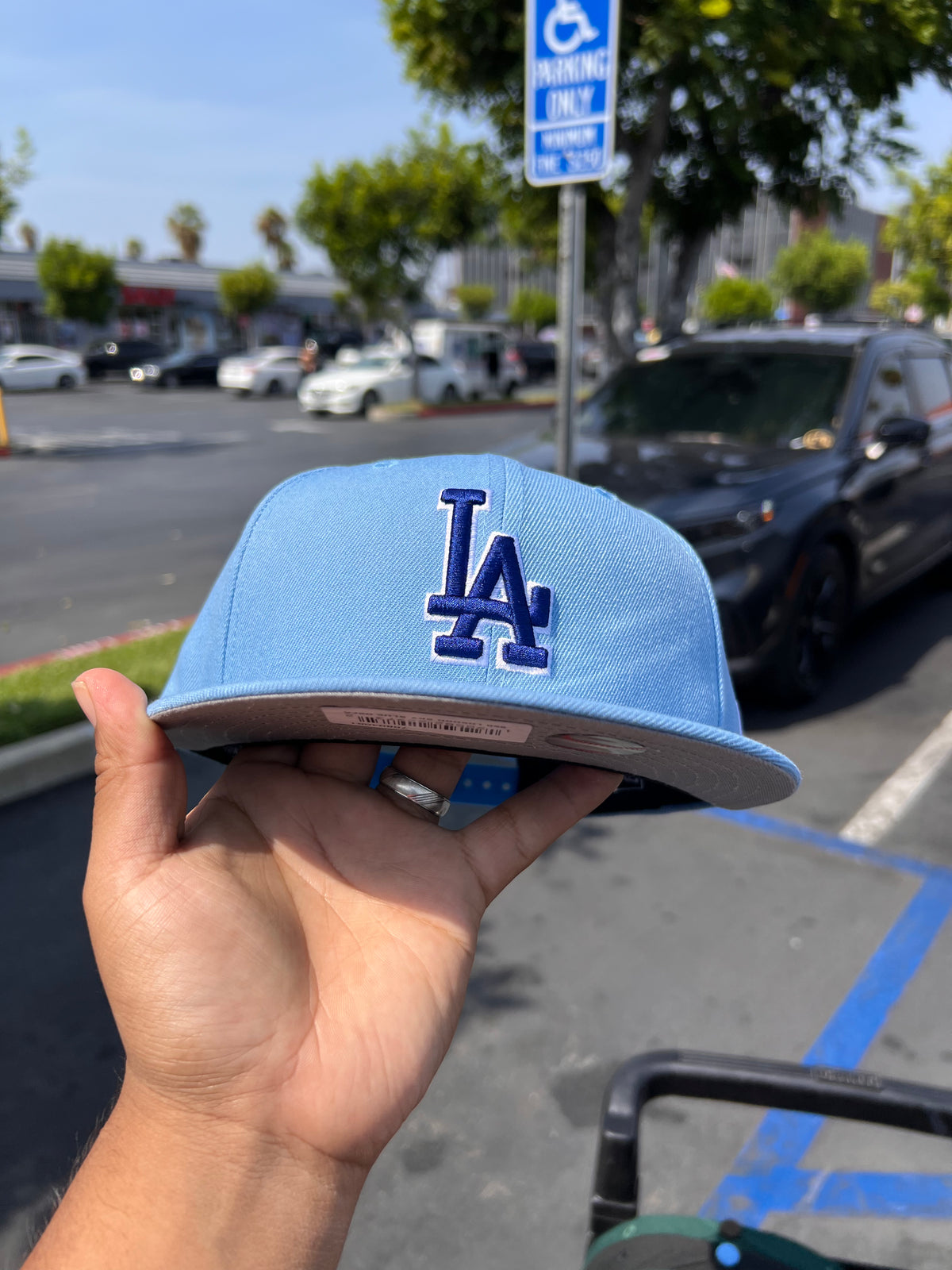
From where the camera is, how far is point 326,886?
129 cm

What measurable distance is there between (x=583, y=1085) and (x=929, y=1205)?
845mm

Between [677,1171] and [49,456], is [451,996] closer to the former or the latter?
[677,1171]

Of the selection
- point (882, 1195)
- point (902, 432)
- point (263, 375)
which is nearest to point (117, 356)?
point (263, 375)

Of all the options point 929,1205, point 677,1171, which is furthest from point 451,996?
point 929,1205

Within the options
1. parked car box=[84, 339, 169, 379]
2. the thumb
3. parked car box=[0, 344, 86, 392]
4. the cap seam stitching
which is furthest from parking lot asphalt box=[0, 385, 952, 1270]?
parked car box=[84, 339, 169, 379]

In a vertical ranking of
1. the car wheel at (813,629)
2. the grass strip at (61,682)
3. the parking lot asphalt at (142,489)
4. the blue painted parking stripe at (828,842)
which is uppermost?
the car wheel at (813,629)

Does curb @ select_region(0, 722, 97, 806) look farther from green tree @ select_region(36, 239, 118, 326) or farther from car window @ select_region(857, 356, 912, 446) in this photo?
green tree @ select_region(36, 239, 118, 326)

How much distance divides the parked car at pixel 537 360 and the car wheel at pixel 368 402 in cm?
1570

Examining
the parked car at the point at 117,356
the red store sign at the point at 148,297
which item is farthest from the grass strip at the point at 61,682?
the red store sign at the point at 148,297

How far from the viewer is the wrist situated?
3.24ft

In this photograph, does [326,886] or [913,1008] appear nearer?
[326,886]

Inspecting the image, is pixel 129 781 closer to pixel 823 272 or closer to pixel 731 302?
pixel 731 302

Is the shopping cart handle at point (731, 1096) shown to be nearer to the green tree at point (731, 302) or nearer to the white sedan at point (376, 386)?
the white sedan at point (376, 386)

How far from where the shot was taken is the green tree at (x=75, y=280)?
39031 mm
